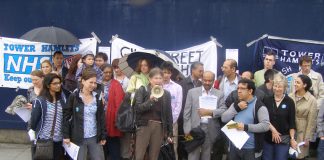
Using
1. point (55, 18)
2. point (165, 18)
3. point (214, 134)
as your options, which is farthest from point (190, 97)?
point (55, 18)

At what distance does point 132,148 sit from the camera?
23.0 feet

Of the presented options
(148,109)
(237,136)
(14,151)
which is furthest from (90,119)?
(14,151)

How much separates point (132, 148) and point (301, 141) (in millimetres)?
2478

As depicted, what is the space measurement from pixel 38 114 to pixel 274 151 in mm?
3243

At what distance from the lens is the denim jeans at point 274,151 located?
6.45m

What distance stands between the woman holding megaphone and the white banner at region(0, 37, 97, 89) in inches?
110

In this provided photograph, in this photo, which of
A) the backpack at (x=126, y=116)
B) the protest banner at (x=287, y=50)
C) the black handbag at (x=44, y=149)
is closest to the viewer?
the black handbag at (x=44, y=149)

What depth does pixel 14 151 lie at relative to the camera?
8.83m

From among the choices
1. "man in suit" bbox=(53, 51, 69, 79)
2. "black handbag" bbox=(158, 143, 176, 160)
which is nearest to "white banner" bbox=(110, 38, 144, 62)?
"man in suit" bbox=(53, 51, 69, 79)

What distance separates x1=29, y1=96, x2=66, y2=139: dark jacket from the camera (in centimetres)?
605

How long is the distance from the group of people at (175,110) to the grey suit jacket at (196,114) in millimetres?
15

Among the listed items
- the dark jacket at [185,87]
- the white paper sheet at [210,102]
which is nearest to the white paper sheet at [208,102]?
the white paper sheet at [210,102]

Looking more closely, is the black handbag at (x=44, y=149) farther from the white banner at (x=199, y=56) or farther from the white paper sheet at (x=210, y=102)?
the white banner at (x=199, y=56)

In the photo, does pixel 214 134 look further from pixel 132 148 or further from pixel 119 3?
pixel 119 3
